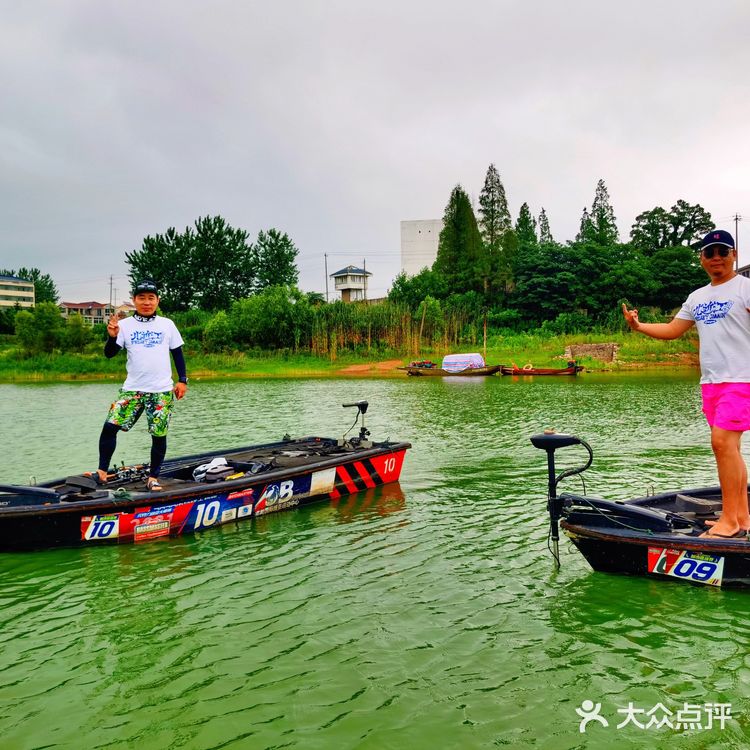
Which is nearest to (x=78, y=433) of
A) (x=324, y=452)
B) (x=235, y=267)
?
(x=324, y=452)

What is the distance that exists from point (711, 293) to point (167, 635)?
5241 mm

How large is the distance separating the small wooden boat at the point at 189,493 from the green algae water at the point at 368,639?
0.59 feet

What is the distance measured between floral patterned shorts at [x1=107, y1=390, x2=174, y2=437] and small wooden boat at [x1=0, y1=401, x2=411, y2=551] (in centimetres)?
70

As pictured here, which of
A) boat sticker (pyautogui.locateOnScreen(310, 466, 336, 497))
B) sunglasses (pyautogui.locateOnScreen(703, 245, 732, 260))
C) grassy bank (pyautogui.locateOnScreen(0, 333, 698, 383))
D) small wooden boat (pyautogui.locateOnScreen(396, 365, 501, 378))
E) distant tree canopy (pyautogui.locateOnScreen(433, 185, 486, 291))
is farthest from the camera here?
distant tree canopy (pyautogui.locateOnScreen(433, 185, 486, 291))

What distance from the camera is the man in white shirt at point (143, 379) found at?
24.2 feet

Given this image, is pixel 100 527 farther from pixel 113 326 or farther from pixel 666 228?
A: pixel 666 228

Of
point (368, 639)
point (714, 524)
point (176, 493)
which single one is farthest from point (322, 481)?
point (714, 524)

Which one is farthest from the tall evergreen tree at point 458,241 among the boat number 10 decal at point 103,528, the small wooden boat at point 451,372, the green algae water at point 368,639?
the boat number 10 decal at point 103,528

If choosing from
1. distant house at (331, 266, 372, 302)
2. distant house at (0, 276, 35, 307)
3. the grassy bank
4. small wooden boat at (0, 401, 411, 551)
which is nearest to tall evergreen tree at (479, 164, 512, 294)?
the grassy bank

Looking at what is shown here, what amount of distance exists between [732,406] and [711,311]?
81 centimetres

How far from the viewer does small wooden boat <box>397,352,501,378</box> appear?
4112 centimetres

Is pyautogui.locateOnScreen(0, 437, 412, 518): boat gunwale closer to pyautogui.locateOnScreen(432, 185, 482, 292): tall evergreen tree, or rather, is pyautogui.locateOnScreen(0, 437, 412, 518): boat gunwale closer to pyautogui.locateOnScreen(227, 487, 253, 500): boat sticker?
pyautogui.locateOnScreen(227, 487, 253, 500): boat sticker

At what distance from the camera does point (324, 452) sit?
31.7 ft

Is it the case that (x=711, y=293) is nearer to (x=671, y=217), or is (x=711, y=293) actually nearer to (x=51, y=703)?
(x=51, y=703)
